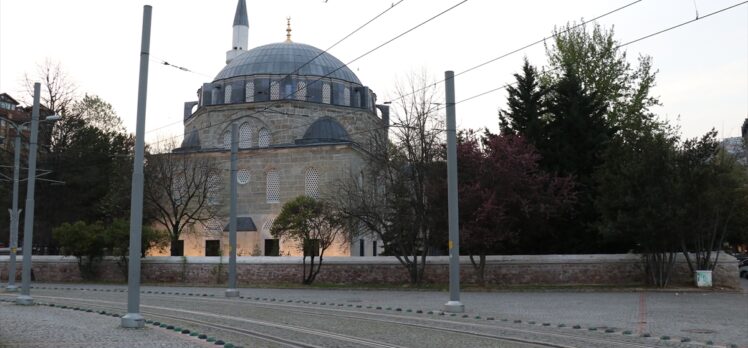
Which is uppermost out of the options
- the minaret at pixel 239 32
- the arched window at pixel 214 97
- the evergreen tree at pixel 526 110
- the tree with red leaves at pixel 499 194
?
the minaret at pixel 239 32

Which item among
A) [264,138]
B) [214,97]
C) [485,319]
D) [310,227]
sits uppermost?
[214,97]

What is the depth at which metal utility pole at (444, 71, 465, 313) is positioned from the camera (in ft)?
52.5

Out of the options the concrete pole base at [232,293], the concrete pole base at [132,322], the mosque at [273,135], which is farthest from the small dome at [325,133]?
the concrete pole base at [132,322]

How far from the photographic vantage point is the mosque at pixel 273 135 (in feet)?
145

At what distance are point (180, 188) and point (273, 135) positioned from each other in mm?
7497

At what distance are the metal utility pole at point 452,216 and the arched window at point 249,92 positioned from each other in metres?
31.7

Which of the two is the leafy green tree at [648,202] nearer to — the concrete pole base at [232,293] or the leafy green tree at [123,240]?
the concrete pole base at [232,293]

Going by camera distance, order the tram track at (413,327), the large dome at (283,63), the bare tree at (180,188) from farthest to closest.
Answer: the large dome at (283,63) → the bare tree at (180,188) → the tram track at (413,327)

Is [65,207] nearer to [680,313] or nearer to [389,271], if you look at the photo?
[389,271]

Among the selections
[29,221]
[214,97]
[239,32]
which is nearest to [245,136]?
[214,97]

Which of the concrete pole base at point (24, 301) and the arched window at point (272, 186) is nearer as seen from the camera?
the concrete pole base at point (24, 301)

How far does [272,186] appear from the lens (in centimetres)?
4531

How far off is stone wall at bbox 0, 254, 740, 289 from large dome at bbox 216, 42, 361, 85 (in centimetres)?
1811

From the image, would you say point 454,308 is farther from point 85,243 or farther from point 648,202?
point 85,243
